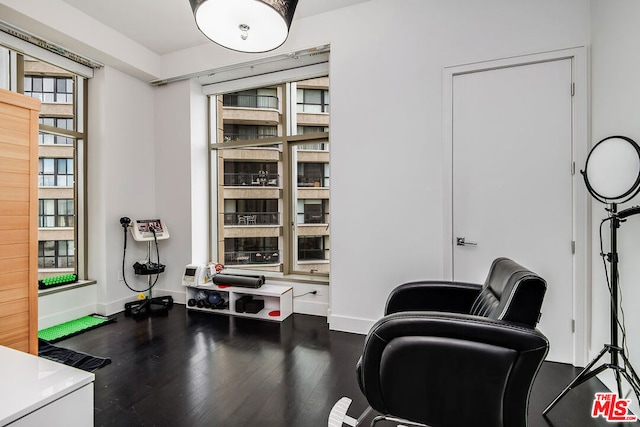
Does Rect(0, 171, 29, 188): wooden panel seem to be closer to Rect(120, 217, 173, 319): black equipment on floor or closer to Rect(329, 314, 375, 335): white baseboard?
Rect(120, 217, 173, 319): black equipment on floor

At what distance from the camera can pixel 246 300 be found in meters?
3.46

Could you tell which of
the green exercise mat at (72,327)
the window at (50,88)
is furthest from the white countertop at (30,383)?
the window at (50,88)

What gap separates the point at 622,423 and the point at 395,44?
3214 mm

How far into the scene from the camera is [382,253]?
2861 millimetres

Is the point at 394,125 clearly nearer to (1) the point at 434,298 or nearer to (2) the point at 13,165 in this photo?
(1) the point at 434,298

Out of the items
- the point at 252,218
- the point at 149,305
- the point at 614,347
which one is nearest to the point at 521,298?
the point at 614,347

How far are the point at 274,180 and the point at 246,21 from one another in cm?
213

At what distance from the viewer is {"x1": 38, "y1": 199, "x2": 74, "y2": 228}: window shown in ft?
10.6

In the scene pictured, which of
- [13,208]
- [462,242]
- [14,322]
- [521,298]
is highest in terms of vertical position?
[13,208]

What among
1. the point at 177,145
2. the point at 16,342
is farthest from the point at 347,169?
the point at 16,342

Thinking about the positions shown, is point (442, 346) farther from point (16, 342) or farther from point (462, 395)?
point (16, 342)

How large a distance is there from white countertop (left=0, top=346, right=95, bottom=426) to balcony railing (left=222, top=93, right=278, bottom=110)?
11.0 ft

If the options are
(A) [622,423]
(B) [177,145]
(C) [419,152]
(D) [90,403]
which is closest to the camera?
(D) [90,403]

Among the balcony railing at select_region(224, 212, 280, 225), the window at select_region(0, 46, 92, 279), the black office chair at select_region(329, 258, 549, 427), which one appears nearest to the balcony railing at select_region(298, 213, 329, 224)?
the balcony railing at select_region(224, 212, 280, 225)
